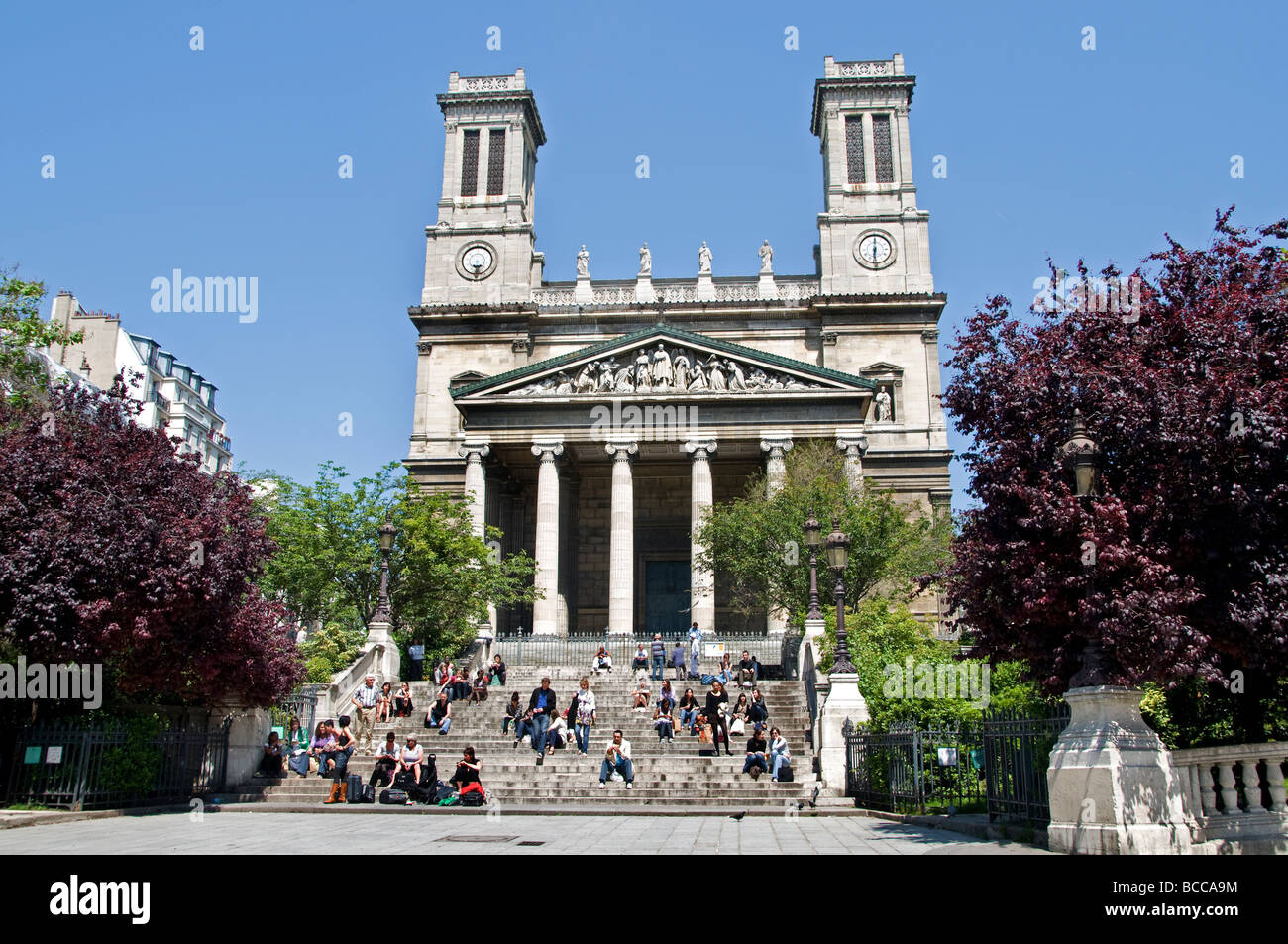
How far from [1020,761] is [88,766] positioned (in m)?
15.1

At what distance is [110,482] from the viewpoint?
765 inches

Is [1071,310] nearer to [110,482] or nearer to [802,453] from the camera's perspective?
[110,482]

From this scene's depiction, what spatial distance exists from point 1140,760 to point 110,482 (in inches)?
693

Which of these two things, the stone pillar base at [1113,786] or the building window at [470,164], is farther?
the building window at [470,164]

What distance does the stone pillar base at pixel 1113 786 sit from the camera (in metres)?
10.4

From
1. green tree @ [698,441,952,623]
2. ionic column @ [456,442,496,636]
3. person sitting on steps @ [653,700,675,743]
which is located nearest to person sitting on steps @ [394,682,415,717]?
person sitting on steps @ [653,700,675,743]

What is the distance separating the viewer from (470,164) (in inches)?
2194

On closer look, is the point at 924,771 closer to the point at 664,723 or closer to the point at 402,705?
the point at 664,723

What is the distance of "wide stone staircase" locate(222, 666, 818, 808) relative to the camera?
2127 centimetres

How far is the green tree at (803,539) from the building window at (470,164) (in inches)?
1038

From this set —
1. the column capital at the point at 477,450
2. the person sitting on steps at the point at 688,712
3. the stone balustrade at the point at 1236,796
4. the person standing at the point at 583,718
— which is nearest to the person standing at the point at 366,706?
the person standing at the point at 583,718

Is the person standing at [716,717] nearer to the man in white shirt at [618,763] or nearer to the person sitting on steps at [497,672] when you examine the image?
the man in white shirt at [618,763]

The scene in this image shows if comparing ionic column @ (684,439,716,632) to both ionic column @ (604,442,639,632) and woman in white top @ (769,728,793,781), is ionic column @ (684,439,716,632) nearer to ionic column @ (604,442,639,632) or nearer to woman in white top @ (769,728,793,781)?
ionic column @ (604,442,639,632)
